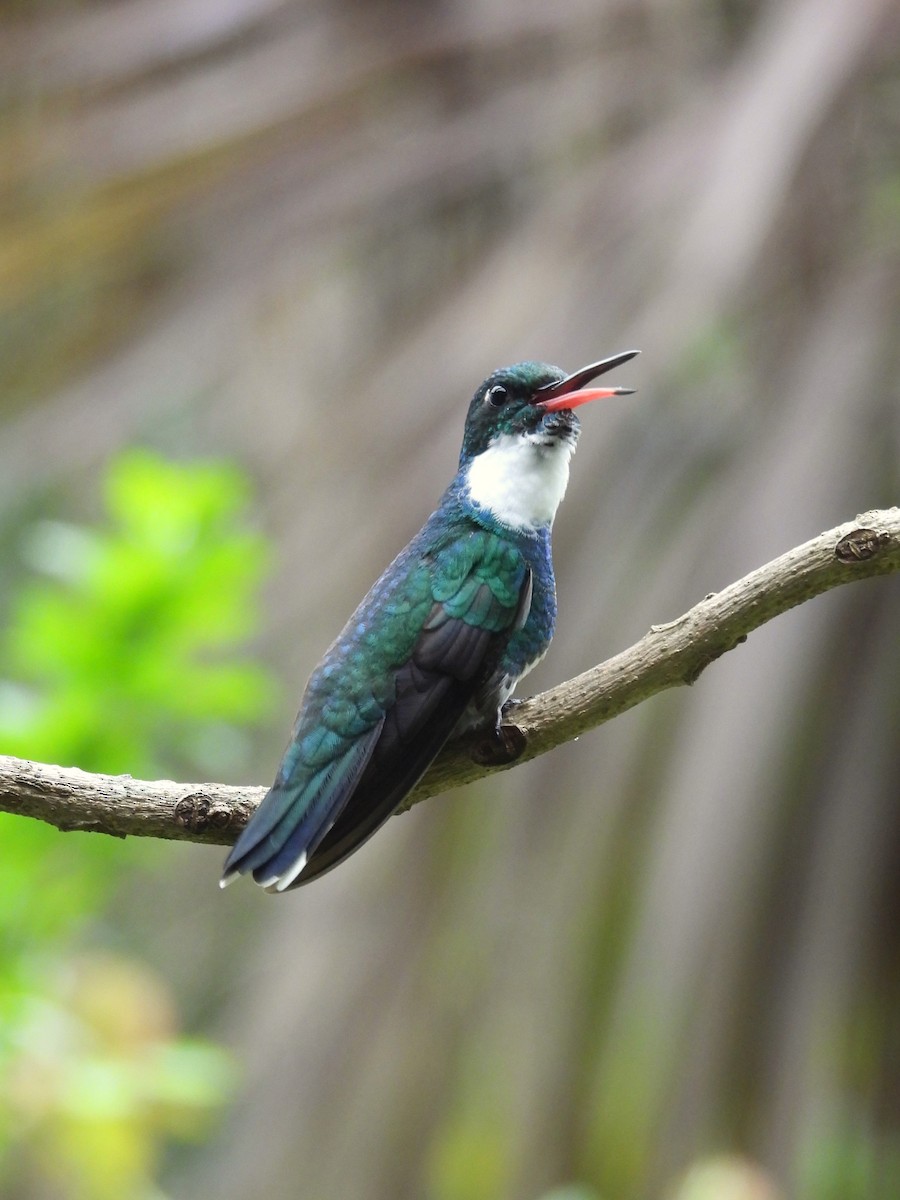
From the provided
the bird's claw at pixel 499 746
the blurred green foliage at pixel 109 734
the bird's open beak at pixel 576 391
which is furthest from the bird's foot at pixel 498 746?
the blurred green foliage at pixel 109 734

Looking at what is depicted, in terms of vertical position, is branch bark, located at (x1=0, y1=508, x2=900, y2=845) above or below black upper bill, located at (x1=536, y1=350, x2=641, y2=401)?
below

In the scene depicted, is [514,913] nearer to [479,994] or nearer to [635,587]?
[479,994]

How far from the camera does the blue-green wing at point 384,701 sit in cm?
195

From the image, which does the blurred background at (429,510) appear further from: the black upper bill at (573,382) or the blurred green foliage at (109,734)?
the black upper bill at (573,382)

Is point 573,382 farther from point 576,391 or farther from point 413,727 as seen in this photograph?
point 413,727

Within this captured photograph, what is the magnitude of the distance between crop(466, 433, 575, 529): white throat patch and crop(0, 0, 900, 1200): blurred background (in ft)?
1.72

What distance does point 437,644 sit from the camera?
2.34m

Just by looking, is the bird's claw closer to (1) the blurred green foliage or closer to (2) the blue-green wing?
(2) the blue-green wing

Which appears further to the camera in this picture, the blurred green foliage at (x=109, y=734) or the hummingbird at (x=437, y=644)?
the blurred green foliage at (x=109, y=734)

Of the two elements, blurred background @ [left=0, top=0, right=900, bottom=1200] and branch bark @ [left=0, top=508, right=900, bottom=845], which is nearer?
branch bark @ [left=0, top=508, right=900, bottom=845]

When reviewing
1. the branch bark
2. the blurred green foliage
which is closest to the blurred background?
the blurred green foliage

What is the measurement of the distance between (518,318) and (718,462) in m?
0.75

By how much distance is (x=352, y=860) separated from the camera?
4055mm

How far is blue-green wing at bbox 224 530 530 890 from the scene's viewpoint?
1.95 metres
